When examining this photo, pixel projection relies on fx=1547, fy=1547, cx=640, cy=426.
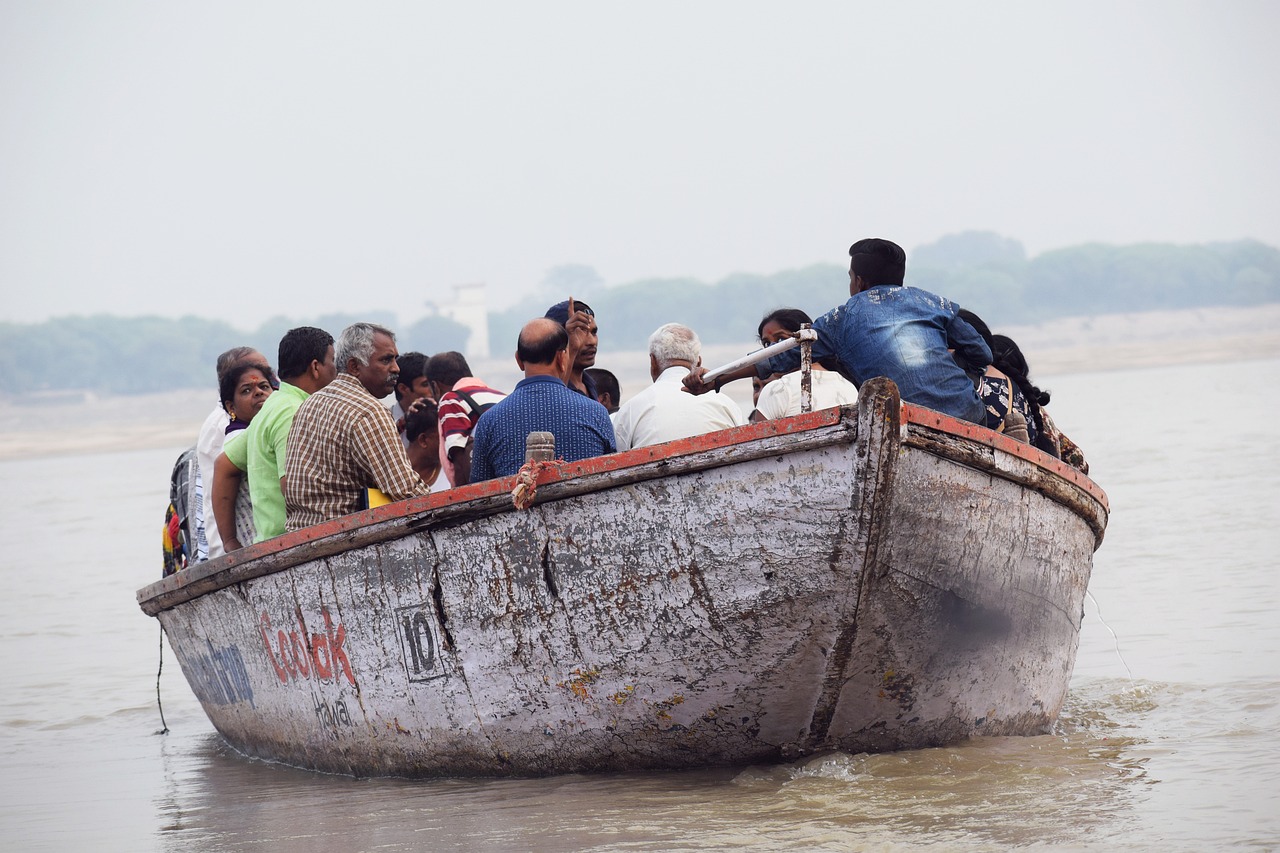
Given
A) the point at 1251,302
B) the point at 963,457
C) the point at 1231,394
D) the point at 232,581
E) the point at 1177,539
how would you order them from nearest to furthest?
1. the point at 963,457
2. the point at 232,581
3. the point at 1177,539
4. the point at 1231,394
5. the point at 1251,302

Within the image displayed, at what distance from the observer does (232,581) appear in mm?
6520

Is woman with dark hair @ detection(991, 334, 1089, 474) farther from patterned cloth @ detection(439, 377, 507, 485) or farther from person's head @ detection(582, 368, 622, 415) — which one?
patterned cloth @ detection(439, 377, 507, 485)

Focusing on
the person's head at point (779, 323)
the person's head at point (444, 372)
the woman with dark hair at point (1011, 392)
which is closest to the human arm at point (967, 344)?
the woman with dark hair at point (1011, 392)

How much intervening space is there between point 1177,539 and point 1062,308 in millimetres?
97083

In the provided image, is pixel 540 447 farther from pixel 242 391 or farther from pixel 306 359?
pixel 242 391

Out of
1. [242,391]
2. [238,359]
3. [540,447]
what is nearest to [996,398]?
[540,447]

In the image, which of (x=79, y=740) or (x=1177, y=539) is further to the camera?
(x=1177, y=539)

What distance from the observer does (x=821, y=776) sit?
5508mm

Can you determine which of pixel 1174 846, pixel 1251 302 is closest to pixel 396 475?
pixel 1174 846

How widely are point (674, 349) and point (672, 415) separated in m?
0.75

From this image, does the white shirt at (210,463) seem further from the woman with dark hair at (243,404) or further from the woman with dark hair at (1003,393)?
the woman with dark hair at (1003,393)

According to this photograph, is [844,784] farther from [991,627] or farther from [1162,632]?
[1162,632]

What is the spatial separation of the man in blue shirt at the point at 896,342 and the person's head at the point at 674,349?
82 centimetres

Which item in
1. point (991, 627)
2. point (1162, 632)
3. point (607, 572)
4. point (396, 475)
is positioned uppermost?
point (396, 475)
